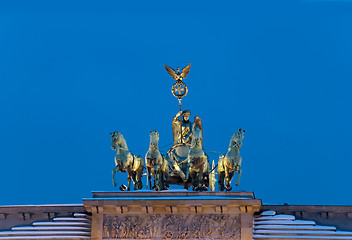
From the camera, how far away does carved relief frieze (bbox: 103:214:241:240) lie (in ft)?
68.1

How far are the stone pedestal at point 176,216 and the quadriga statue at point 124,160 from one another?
4.36 ft

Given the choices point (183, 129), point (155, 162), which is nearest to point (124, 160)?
point (155, 162)

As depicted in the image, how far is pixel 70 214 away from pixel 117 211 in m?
1.31

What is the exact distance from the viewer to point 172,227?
68.5 ft

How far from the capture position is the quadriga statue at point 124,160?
22219mm

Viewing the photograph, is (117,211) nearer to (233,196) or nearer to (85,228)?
(85,228)

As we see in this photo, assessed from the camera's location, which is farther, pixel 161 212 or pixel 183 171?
pixel 183 171

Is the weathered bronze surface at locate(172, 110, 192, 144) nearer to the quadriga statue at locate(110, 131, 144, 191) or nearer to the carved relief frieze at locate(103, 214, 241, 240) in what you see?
the quadriga statue at locate(110, 131, 144, 191)

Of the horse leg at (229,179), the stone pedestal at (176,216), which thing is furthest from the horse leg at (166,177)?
the horse leg at (229,179)

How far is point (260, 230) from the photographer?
20562 millimetres

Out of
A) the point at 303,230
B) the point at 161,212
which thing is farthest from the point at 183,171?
the point at 303,230

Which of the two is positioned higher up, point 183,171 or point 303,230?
point 183,171

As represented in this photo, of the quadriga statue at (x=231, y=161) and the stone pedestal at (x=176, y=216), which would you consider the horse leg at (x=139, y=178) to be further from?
the quadriga statue at (x=231, y=161)

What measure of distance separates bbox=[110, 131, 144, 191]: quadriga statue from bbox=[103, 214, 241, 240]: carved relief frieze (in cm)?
156
